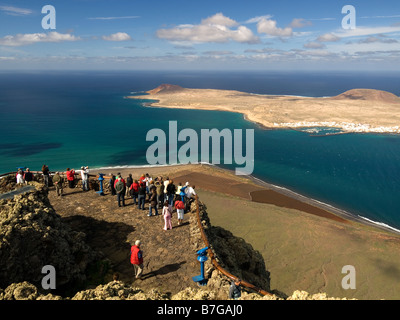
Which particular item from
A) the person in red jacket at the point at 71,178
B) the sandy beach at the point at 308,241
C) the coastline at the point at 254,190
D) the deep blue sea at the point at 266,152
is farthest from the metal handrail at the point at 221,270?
the deep blue sea at the point at 266,152

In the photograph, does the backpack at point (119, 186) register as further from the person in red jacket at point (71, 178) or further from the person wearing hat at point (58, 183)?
the person in red jacket at point (71, 178)

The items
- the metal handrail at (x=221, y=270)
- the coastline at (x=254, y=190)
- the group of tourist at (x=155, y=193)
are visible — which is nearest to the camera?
the metal handrail at (x=221, y=270)

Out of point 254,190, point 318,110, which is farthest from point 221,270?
point 318,110

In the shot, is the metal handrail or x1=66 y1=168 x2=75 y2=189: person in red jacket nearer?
the metal handrail

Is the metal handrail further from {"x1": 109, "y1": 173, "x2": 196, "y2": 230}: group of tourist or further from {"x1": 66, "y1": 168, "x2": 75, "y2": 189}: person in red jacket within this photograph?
{"x1": 66, "y1": 168, "x2": 75, "y2": 189}: person in red jacket

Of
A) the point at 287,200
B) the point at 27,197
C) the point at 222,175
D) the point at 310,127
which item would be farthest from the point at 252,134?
the point at 27,197

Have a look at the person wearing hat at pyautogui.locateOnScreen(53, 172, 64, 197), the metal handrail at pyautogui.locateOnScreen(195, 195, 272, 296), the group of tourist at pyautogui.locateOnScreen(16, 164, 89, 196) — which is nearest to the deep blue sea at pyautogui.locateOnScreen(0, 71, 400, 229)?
the metal handrail at pyautogui.locateOnScreen(195, 195, 272, 296)

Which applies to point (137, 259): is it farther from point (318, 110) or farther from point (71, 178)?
point (318, 110)
